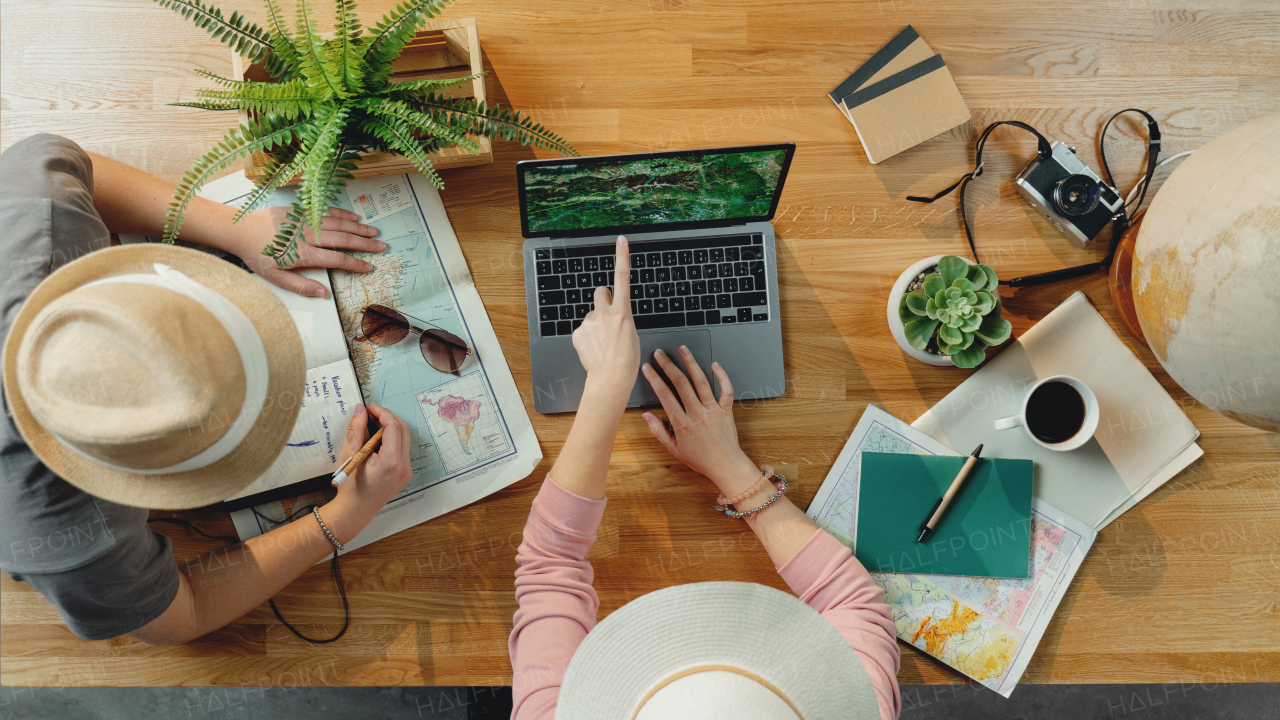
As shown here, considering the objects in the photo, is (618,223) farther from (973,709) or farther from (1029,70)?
(973,709)

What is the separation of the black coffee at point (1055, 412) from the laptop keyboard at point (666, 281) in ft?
1.39

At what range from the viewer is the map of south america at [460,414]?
3.37 ft

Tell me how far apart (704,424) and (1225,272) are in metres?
0.61

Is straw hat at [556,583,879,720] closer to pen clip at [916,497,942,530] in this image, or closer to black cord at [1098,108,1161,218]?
pen clip at [916,497,942,530]

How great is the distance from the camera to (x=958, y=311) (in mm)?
917

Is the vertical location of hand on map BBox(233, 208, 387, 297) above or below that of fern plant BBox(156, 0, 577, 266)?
below

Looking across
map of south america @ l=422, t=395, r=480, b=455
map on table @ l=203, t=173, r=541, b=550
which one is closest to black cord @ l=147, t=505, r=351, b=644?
map on table @ l=203, t=173, r=541, b=550

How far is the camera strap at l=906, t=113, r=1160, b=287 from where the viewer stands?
1.02m

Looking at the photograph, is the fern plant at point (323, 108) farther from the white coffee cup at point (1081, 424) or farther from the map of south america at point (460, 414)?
the white coffee cup at point (1081, 424)

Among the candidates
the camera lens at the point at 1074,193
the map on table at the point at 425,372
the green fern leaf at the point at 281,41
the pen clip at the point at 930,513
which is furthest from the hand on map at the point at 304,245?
the camera lens at the point at 1074,193

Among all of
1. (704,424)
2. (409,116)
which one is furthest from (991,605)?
(409,116)

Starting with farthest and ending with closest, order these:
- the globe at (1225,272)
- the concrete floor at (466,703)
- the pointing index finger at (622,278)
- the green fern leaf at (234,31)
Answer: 1. the concrete floor at (466,703)
2. the pointing index finger at (622,278)
3. the green fern leaf at (234,31)
4. the globe at (1225,272)

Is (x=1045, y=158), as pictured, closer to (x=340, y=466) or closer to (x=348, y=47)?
(x=348, y=47)

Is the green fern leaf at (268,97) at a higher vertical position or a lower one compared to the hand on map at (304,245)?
higher
